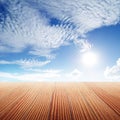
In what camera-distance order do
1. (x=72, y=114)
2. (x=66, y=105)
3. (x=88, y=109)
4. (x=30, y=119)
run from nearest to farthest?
(x=30, y=119)
(x=72, y=114)
(x=88, y=109)
(x=66, y=105)

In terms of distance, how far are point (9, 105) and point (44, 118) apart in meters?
0.41

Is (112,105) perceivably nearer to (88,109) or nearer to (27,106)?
(88,109)

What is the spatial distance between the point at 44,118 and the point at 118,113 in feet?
1.42

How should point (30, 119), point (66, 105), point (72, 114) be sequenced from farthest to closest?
point (66, 105) < point (72, 114) < point (30, 119)

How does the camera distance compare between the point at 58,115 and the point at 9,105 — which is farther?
the point at 9,105

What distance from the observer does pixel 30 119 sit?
1.02 m

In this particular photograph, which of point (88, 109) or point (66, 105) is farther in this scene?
point (66, 105)

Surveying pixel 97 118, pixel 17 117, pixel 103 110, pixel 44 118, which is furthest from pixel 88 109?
pixel 17 117

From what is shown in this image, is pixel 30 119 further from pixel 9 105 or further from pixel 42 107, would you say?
pixel 9 105

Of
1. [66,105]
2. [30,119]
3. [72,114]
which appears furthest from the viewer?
[66,105]

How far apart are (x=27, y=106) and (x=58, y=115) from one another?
0.30 metres

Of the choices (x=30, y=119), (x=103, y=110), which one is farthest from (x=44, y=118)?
(x=103, y=110)

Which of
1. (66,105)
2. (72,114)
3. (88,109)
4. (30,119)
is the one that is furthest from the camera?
(66,105)

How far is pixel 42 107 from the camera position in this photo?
1.28 m
